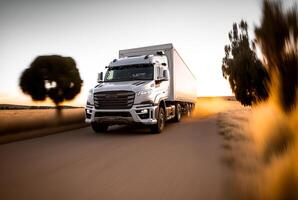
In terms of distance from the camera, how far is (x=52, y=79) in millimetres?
27062

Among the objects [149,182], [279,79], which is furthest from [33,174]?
[279,79]

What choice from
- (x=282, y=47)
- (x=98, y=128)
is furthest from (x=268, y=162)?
(x=98, y=128)

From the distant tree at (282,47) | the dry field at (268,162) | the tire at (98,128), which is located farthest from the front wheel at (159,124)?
the distant tree at (282,47)

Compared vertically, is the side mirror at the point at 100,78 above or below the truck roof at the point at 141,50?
below

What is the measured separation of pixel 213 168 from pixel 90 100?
6.58 metres

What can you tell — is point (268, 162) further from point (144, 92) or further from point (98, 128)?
point (98, 128)

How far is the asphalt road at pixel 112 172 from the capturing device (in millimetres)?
3596

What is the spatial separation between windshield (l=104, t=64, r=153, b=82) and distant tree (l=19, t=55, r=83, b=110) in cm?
1637

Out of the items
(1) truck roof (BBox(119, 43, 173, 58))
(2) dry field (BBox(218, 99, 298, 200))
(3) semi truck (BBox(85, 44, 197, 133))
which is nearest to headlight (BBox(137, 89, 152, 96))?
(3) semi truck (BBox(85, 44, 197, 133))

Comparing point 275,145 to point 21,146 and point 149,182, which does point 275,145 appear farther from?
point 21,146

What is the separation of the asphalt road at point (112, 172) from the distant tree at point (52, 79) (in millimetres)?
19941

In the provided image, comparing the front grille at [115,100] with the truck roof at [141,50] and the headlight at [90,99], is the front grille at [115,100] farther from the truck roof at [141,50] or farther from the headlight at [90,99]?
the truck roof at [141,50]

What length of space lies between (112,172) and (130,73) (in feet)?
22.9

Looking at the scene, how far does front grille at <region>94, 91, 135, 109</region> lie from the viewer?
966 cm
